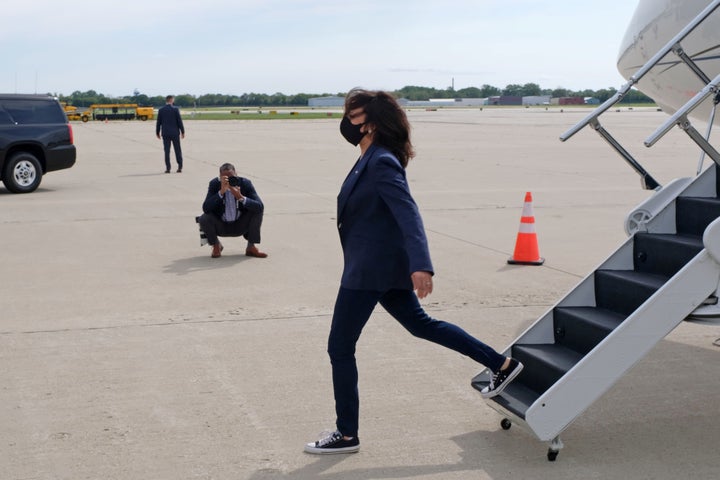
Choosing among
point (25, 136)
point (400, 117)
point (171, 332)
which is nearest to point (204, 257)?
point (171, 332)

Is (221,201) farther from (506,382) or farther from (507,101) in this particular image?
(507,101)

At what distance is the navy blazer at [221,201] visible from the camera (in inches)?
433

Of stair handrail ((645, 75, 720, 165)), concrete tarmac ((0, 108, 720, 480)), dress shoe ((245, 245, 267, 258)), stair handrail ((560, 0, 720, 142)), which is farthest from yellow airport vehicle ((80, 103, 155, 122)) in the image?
stair handrail ((645, 75, 720, 165))

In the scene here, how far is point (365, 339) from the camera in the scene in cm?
750

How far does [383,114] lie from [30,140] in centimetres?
1575

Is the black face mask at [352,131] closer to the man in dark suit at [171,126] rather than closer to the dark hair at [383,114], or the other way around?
the dark hair at [383,114]

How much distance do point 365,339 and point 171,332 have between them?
1586mm

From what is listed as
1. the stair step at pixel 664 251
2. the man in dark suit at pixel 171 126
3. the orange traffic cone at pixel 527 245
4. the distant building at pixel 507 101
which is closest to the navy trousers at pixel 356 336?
the stair step at pixel 664 251

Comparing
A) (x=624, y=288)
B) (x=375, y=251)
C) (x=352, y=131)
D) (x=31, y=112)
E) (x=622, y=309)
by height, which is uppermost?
(x=352, y=131)

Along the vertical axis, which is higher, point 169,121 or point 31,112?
point 31,112

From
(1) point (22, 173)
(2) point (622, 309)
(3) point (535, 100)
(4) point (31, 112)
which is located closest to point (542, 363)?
(2) point (622, 309)

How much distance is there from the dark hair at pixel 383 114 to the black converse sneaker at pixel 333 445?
1539 millimetres

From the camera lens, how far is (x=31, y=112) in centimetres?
1934

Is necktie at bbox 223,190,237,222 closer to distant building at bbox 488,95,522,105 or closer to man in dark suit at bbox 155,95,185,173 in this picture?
man in dark suit at bbox 155,95,185,173
